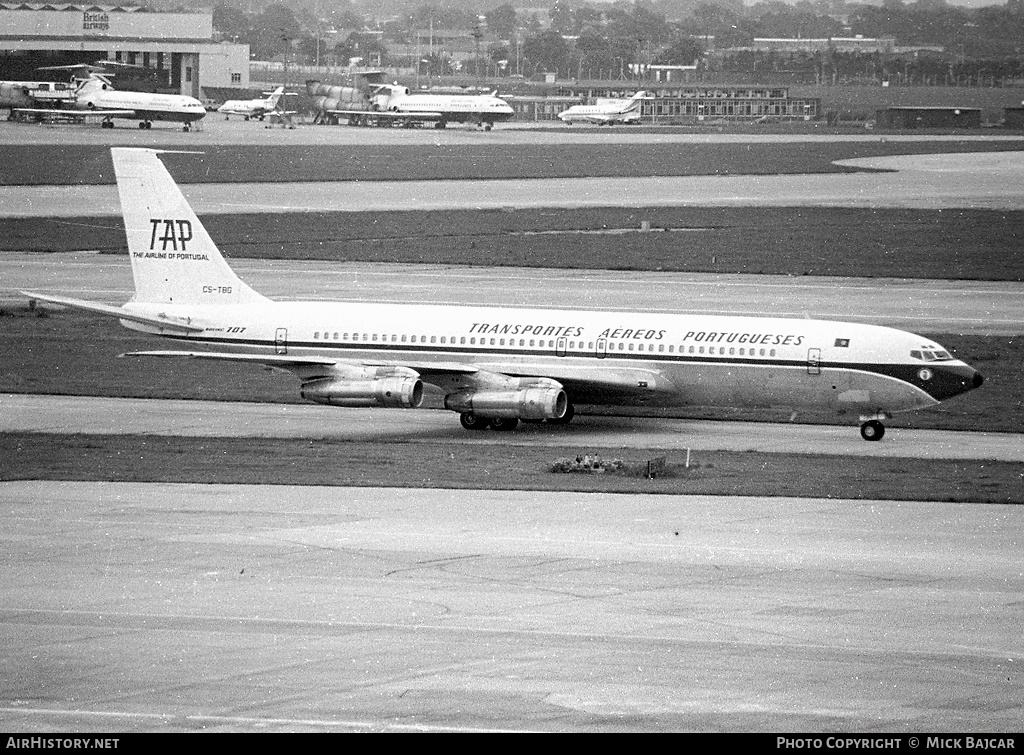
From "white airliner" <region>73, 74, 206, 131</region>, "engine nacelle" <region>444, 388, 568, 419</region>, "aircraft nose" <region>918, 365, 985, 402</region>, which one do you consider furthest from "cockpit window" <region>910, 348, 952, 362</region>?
"white airliner" <region>73, 74, 206, 131</region>

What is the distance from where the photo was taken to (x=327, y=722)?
72.0 ft

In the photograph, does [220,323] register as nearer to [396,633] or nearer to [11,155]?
[396,633]

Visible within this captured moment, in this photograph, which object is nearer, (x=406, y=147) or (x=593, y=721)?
(x=593, y=721)

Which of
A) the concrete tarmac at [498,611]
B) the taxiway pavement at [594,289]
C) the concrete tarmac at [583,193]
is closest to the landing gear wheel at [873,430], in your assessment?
the concrete tarmac at [498,611]

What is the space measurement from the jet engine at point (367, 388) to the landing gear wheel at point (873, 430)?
1301 centimetres

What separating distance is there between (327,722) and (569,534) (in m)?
13.2

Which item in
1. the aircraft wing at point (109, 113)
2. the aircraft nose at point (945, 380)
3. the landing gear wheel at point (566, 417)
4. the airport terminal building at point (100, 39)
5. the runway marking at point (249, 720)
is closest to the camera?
the runway marking at point (249, 720)

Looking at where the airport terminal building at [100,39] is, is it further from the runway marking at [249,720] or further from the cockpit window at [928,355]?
the runway marking at [249,720]

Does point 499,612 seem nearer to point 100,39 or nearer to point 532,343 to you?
point 532,343

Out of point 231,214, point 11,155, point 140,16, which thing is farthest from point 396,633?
point 140,16

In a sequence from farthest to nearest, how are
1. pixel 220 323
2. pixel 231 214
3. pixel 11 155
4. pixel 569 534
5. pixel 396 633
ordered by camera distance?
pixel 11 155 → pixel 231 214 → pixel 220 323 → pixel 569 534 → pixel 396 633

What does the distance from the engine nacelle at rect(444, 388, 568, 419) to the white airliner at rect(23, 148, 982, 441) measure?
0.04 meters

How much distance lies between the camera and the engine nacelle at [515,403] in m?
48.6

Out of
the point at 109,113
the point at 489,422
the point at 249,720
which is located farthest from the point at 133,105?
the point at 249,720
